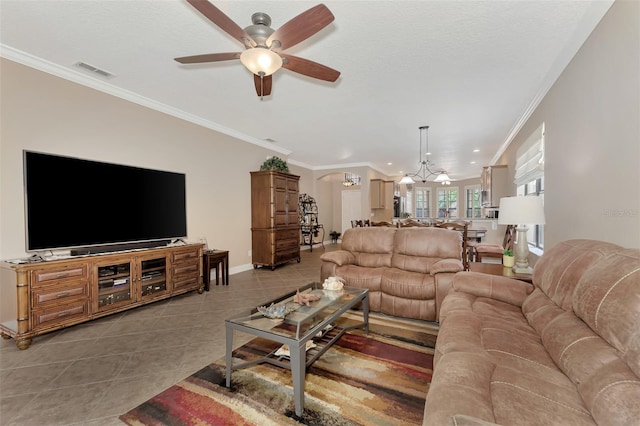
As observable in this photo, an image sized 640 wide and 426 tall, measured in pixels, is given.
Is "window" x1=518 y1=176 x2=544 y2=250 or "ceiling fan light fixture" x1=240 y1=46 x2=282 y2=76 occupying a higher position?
"ceiling fan light fixture" x1=240 y1=46 x2=282 y2=76

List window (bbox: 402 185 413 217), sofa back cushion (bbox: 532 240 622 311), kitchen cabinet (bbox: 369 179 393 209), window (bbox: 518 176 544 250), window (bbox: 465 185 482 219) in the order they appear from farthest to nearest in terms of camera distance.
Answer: window (bbox: 402 185 413 217), window (bbox: 465 185 482 219), kitchen cabinet (bbox: 369 179 393 209), window (bbox: 518 176 544 250), sofa back cushion (bbox: 532 240 622 311)

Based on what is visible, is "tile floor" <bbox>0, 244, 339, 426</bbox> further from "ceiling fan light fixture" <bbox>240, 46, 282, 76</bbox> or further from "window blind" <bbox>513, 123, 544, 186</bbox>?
"window blind" <bbox>513, 123, 544, 186</bbox>

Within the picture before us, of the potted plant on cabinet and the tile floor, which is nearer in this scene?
the tile floor

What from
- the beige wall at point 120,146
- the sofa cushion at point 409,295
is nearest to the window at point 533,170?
the sofa cushion at point 409,295

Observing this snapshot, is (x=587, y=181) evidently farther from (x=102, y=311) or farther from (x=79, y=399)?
(x=102, y=311)

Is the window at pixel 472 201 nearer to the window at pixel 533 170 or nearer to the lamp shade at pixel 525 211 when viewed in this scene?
the window at pixel 533 170

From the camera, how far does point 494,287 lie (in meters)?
2.07

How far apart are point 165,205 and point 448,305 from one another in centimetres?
380

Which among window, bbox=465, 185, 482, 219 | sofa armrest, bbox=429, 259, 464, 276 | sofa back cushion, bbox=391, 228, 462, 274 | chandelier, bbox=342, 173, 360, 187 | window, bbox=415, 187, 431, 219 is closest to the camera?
sofa armrest, bbox=429, 259, 464, 276

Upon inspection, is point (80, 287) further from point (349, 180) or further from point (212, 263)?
point (349, 180)

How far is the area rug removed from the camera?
5.00 ft

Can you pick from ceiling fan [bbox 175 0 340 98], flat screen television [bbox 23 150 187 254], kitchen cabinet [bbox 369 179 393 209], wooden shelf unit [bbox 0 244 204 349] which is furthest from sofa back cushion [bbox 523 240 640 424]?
kitchen cabinet [bbox 369 179 393 209]

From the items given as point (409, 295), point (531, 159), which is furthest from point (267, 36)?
point (531, 159)

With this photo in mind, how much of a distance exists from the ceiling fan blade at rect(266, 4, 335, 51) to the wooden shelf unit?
2.85 metres
